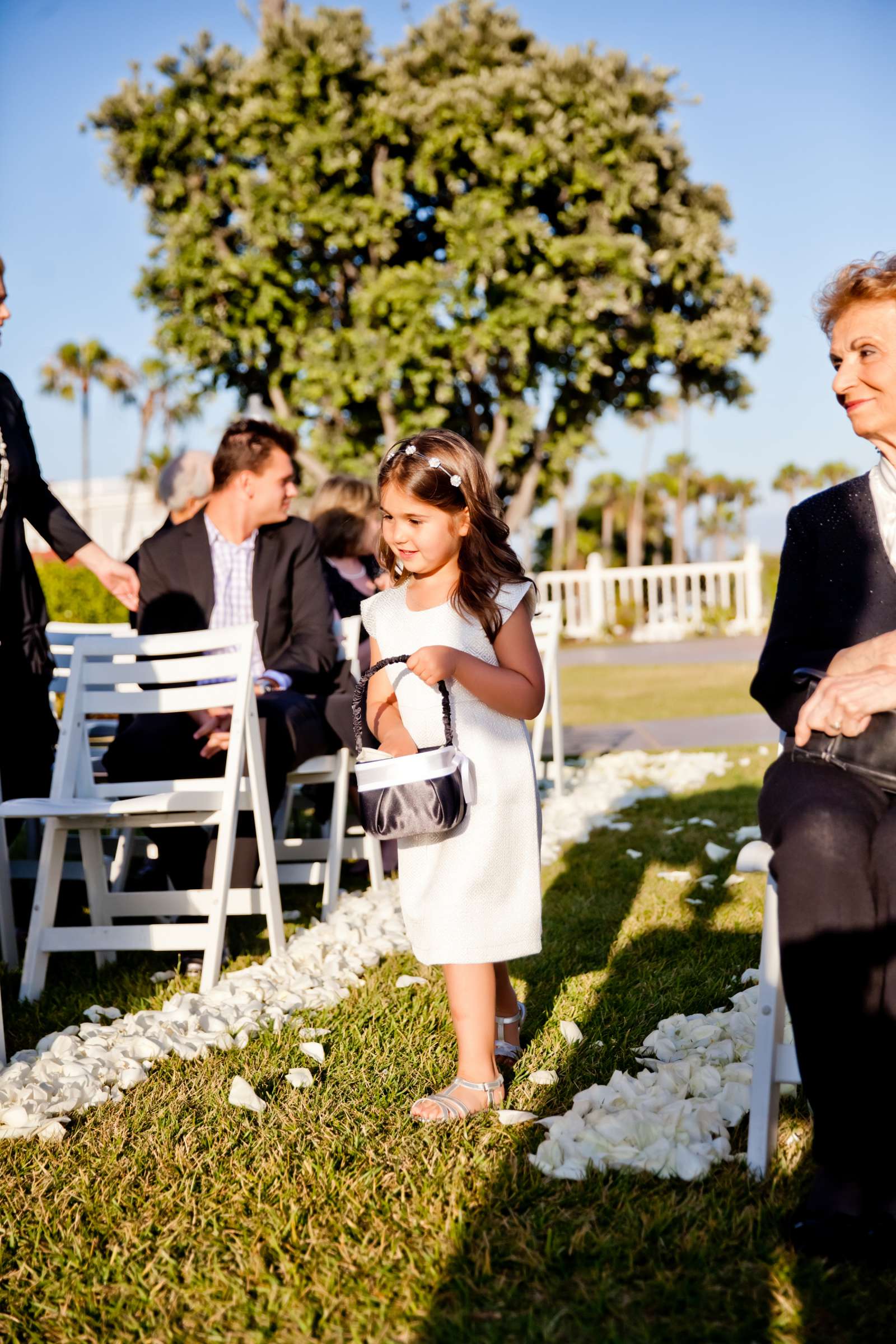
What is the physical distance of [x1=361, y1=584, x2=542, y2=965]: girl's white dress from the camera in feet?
8.62

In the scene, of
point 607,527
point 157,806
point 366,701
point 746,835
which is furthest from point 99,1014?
point 607,527

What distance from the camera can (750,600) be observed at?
23922 mm

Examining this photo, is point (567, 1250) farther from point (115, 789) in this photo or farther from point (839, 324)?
point (115, 789)

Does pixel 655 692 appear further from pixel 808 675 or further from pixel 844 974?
pixel 844 974

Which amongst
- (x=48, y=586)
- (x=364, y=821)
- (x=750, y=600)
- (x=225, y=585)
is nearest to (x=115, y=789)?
(x=225, y=585)

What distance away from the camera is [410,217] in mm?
16938

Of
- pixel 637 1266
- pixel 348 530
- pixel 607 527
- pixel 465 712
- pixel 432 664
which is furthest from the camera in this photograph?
pixel 607 527

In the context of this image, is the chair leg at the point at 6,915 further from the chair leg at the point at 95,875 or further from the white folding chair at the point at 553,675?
the white folding chair at the point at 553,675

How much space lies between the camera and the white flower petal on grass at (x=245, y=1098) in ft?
8.73

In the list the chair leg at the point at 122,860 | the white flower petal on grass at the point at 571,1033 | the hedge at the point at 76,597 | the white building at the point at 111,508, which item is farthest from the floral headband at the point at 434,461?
the white building at the point at 111,508

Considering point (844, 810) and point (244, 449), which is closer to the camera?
point (844, 810)

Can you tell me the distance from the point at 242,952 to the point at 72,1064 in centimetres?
140

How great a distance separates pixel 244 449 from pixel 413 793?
104 inches

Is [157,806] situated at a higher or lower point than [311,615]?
lower
